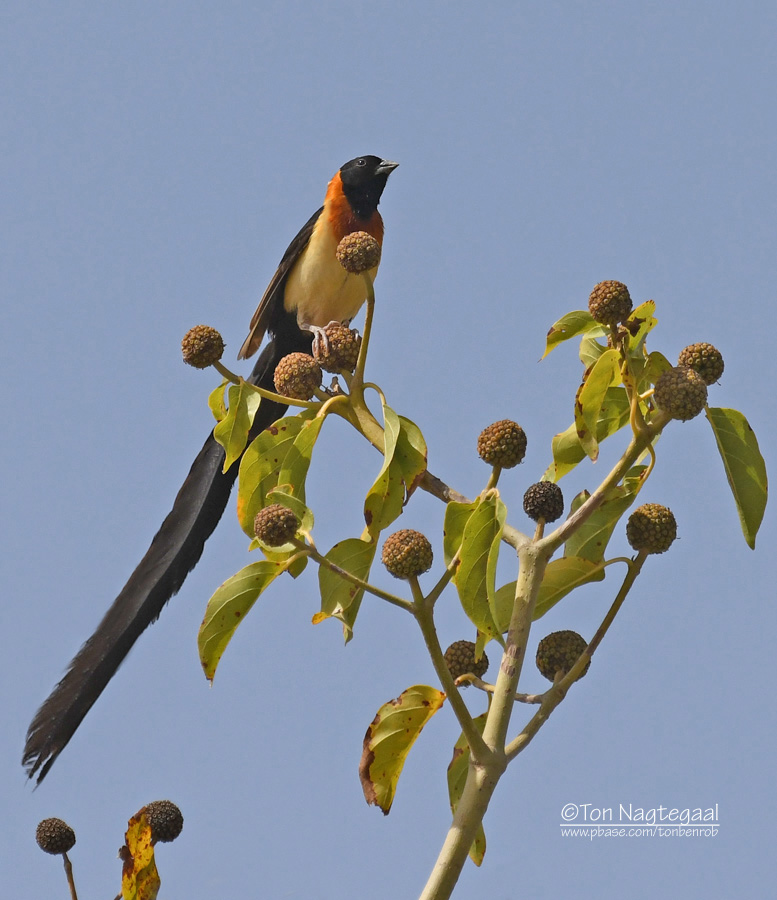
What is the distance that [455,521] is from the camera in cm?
178

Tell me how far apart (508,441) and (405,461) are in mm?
180

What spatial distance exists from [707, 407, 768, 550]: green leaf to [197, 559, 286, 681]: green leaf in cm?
77

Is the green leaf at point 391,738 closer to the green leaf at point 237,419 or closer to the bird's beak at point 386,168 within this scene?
the green leaf at point 237,419

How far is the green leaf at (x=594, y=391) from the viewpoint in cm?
179

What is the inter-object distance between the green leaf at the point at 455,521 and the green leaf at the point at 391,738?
11.1 inches

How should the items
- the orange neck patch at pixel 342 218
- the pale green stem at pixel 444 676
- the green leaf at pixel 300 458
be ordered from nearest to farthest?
the pale green stem at pixel 444 676
the green leaf at pixel 300 458
the orange neck patch at pixel 342 218

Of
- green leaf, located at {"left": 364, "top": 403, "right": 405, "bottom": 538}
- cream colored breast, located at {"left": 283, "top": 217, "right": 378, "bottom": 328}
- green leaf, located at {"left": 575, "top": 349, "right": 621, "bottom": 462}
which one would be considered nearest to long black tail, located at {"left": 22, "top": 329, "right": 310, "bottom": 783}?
cream colored breast, located at {"left": 283, "top": 217, "right": 378, "bottom": 328}

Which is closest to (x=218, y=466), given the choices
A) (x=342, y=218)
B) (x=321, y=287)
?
(x=321, y=287)

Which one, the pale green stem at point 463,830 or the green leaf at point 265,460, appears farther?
the green leaf at point 265,460

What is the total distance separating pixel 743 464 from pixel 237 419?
3.07 ft

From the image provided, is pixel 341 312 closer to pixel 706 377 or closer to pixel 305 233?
pixel 305 233

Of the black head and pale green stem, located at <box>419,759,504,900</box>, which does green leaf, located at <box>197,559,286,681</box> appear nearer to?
pale green stem, located at <box>419,759,504,900</box>

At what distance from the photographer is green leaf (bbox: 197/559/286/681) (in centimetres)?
189

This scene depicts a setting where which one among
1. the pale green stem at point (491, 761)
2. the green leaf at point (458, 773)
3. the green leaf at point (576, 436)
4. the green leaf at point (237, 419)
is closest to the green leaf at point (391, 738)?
the green leaf at point (458, 773)
